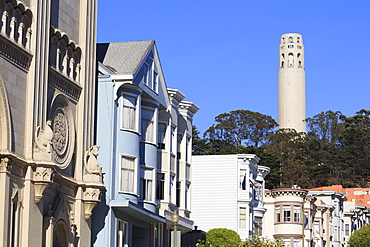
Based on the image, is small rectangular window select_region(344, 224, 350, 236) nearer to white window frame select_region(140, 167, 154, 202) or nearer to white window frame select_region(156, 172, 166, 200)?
white window frame select_region(156, 172, 166, 200)

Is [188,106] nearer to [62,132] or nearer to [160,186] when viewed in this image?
[160,186]

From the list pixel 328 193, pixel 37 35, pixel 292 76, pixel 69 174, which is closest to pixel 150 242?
pixel 69 174

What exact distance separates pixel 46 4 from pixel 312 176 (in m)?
111

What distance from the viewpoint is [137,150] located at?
44.7 meters

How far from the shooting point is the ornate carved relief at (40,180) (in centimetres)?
3434

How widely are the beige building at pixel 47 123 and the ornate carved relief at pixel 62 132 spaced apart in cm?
5

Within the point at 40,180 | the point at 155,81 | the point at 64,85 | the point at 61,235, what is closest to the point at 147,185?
the point at 155,81

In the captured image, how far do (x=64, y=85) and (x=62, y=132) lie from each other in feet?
7.22

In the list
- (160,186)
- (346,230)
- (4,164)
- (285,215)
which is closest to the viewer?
(4,164)

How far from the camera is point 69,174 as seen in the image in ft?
127

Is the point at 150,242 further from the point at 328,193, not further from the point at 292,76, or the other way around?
the point at 292,76

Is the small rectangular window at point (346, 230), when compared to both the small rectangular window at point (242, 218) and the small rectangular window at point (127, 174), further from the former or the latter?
the small rectangular window at point (127, 174)

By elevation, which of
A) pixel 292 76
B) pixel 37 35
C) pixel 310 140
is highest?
pixel 292 76

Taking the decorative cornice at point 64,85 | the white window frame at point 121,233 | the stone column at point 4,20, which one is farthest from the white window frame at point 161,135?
the stone column at point 4,20
